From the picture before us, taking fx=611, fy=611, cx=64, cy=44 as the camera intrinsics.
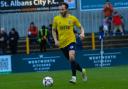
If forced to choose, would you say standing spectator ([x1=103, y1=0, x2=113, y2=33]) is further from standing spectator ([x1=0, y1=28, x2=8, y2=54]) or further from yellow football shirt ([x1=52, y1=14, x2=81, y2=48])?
yellow football shirt ([x1=52, y1=14, x2=81, y2=48])

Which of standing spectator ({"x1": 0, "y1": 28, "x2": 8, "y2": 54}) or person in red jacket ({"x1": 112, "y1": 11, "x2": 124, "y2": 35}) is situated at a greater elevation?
person in red jacket ({"x1": 112, "y1": 11, "x2": 124, "y2": 35})

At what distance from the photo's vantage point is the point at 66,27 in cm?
1803

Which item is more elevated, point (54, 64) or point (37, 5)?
point (37, 5)

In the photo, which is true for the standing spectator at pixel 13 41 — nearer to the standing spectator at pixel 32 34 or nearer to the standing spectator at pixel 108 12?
the standing spectator at pixel 32 34

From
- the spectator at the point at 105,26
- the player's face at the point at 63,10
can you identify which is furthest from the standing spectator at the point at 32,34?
the player's face at the point at 63,10

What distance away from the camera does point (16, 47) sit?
111ft

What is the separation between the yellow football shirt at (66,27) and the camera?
1798cm

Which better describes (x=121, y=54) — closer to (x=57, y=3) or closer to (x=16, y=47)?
(x=16, y=47)

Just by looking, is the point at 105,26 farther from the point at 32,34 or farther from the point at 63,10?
the point at 63,10

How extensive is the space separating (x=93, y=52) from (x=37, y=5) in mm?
9694

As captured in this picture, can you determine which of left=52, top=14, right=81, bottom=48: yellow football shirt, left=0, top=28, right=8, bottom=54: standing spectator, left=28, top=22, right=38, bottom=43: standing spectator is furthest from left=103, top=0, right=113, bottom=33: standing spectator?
left=52, top=14, right=81, bottom=48: yellow football shirt

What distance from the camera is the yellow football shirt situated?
18.0 m

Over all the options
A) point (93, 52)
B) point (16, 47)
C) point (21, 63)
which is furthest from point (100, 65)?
point (16, 47)

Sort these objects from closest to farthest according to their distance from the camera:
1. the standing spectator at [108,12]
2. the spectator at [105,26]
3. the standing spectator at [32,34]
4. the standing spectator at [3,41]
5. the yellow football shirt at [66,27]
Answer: the yellow football shirt at [66,27] < the standing spectator at [3,41] < the standing spectator at [32,34] < the spectator at [105,26] < the standing spectator at [108,12]
